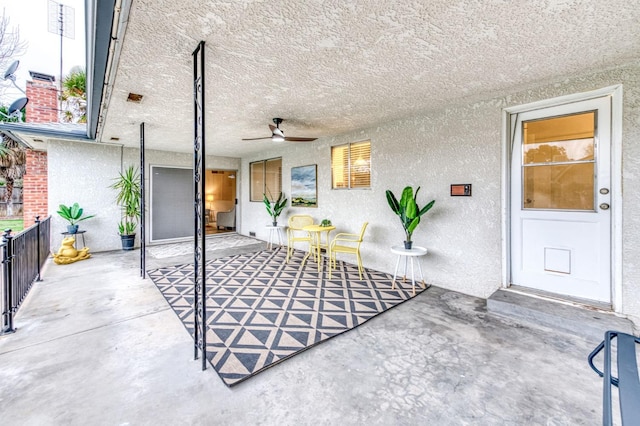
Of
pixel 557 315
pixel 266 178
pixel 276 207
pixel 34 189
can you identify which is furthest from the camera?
pixel 266 178

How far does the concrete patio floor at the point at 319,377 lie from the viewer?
156 cm

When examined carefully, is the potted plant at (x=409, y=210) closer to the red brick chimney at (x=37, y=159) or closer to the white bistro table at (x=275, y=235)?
the white bistro table at (x=275, y=235)

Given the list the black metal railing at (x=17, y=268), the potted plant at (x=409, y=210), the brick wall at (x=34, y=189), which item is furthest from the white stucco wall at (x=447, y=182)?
the black metal railing at (x=17, y=268)

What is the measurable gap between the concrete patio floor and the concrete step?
0.12 meters

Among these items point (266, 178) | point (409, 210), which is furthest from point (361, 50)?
point (266, 178)

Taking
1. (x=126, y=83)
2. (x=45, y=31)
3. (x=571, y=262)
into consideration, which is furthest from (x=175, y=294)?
(x=45, y=31)

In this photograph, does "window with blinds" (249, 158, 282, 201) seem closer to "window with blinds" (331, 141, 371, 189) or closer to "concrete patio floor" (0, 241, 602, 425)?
"window with blinds" (331, 141, 371, 189)

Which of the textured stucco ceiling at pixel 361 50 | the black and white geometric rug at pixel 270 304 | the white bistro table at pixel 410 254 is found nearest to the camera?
the textured stucco ceiling at pixel 361 50

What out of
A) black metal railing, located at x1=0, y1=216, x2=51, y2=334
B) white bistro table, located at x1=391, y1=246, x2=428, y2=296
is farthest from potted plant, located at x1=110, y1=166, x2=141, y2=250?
white bistro table, located at x1=391, y1=246, x2=428, y2=296

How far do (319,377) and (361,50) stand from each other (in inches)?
96.9

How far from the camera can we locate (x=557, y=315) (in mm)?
2518

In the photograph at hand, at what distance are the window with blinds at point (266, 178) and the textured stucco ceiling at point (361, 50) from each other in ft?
10.6

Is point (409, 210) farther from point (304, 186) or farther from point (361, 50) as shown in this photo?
point (304, 186)

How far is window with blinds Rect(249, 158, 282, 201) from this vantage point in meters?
6.75
